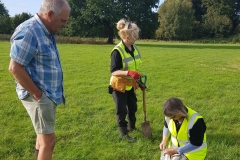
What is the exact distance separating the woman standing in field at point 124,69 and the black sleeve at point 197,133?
1.40m

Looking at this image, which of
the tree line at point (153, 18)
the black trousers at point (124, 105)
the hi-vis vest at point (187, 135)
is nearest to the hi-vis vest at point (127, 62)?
the black trousers at point (124, 105)

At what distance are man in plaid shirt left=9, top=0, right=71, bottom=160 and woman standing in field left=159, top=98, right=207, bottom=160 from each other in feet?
4.28

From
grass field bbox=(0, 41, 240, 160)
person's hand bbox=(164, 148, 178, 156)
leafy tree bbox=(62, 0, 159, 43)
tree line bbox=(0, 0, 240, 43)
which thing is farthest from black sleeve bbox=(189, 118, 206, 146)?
leafy tree bbox=(62, 0, 159, 43)

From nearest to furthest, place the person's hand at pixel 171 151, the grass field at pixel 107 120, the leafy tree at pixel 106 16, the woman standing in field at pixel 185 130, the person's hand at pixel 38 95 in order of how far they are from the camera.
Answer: the person's hand at pixel 38 95 < the woman standing in field at pixel 185 130 < the person's hand at pixel 171 151 < the grass field at pixel 107 120 < the leafy tree at pixel 106 16

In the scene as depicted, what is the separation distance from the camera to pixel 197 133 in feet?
10.3

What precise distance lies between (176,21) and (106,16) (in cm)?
3002

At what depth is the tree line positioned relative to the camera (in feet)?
124

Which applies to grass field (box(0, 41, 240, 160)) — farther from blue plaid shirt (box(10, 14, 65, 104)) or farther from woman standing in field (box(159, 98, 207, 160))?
blue plaid shirt (box(10, 14, 65, 104))

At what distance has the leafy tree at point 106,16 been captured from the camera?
37312 millimetres

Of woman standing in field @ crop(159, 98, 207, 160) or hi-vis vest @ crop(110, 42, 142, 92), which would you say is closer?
woman standing in field @ crop(159, 98, 207, 160)

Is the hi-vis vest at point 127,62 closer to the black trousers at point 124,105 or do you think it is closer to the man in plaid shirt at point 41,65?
the black trousers at point 124,105

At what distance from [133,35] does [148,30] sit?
35886mm

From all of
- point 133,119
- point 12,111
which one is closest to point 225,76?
point 133,119

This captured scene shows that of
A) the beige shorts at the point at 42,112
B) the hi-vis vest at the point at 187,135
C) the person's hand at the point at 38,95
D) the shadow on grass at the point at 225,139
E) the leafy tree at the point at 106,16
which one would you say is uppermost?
the leafy tree at the point at 106,16
